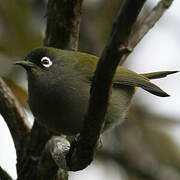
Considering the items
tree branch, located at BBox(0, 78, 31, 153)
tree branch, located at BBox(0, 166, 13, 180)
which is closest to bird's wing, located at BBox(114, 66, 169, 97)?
tree branch, located at BBox(0, 78, 31, 153)

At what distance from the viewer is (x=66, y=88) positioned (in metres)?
4.16

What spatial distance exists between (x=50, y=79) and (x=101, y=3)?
4.73m

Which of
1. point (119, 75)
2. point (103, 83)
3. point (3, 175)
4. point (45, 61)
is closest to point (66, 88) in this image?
point (45, 61)

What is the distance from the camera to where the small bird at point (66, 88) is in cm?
405

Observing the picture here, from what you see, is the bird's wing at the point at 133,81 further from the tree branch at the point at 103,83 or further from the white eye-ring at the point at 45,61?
the tree branch at the point at 103,83

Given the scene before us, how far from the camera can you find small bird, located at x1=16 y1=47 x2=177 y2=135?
4.05 meters

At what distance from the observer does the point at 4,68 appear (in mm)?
6242

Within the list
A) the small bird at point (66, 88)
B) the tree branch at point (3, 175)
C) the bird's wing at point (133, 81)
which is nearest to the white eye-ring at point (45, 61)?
the small bird at point (66, 88)

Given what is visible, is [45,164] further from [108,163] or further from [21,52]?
[108,163]

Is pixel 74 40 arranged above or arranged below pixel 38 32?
above

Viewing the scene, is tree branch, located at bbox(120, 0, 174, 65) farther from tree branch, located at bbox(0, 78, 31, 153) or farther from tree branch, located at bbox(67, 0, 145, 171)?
tree branch, located at bbox(67, 0, 145, 171)

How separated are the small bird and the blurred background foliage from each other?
105cm

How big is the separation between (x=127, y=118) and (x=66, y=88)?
334 centimetres

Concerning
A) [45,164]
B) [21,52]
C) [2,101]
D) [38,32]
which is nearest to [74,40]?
[2,101]
